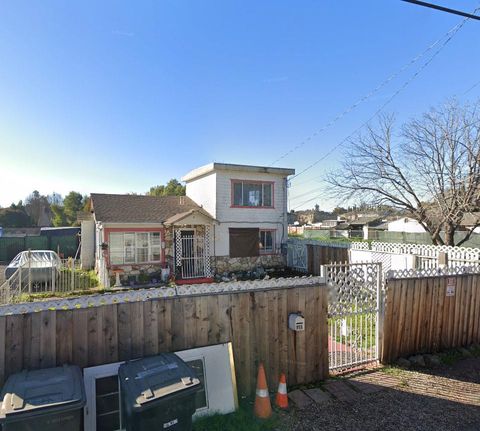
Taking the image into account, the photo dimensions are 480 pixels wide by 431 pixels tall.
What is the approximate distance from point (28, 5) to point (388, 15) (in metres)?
8.18

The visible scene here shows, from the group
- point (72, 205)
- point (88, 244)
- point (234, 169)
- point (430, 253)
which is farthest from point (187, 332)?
point (72, 205)

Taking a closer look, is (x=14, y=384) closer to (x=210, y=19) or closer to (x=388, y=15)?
(x=210, y=19)

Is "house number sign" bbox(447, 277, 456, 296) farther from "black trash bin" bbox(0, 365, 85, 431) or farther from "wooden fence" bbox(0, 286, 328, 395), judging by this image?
"black trash bin" bbox(0, 365, 85, 431)

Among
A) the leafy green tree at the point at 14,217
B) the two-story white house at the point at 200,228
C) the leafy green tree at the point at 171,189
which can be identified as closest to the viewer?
the two-story white house at the point at 200,228

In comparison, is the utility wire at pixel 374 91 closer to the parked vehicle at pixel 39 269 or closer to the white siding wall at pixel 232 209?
the white siding wall at pixel 232 209

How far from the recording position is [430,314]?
5.49 meters

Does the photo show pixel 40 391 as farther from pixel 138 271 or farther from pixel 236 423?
pixel 138 271

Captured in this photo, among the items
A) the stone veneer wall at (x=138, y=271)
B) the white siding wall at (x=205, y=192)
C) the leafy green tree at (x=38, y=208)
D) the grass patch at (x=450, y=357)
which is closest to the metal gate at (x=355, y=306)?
the grass patch at (x=450, y=357)

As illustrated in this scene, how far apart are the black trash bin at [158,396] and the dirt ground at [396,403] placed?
1.48 metres

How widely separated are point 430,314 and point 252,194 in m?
11.3

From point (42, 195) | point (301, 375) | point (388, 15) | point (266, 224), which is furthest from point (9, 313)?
point (42, 195)

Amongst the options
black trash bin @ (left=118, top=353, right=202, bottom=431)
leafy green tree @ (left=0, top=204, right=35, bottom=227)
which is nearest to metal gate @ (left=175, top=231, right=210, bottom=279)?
black trash bin @ (left=118, top=353, right=202, bottom=431)

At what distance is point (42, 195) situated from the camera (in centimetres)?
5597

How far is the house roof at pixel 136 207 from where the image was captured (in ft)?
45.0
